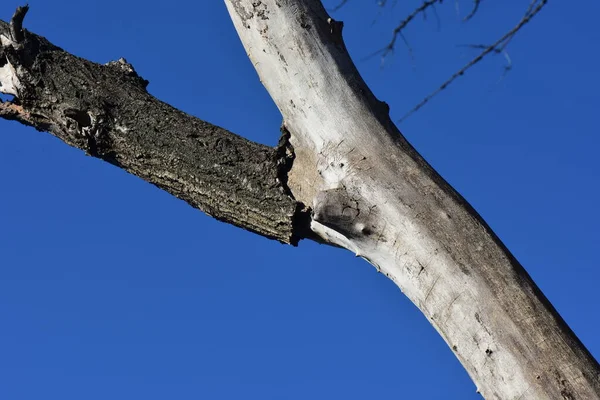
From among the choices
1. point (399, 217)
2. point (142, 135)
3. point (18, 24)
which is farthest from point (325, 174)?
point (18, 24)

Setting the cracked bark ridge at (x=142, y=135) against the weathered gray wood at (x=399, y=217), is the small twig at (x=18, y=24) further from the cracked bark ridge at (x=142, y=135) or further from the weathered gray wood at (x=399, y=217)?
the weathered gray wood at (x=399, y=217)

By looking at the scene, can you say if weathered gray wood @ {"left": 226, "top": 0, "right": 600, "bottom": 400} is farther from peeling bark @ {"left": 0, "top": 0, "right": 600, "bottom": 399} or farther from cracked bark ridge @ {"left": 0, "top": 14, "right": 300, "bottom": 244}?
cracked bark ridge @ {"left": 0, "top": 14, "right": 300, "bottom": 244}

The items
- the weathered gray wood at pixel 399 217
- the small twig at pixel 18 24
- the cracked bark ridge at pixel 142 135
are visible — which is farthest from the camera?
the small twig at pixel 18 24

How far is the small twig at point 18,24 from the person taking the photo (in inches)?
85.8

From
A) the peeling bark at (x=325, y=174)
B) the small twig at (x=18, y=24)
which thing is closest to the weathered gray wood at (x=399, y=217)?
the peeling bark at (x=325, y=174)

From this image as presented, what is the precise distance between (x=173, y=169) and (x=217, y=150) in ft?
0.48

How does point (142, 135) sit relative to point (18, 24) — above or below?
below

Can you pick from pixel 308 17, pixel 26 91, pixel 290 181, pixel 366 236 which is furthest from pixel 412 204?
pixel 26 91

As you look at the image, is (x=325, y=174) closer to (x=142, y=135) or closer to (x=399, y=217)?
(x=399, y=217)

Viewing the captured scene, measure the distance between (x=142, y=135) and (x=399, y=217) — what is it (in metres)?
0.88

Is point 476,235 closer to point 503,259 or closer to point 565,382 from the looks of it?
point 503,259

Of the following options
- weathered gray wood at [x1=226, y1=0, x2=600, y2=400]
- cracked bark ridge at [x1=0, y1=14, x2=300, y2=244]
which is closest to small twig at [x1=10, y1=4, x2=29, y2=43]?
cracked bark ridge at [x1=0, y1=14, x2=300, y2=244]

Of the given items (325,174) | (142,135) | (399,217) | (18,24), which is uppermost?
(18,24)

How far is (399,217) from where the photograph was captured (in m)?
1.74
